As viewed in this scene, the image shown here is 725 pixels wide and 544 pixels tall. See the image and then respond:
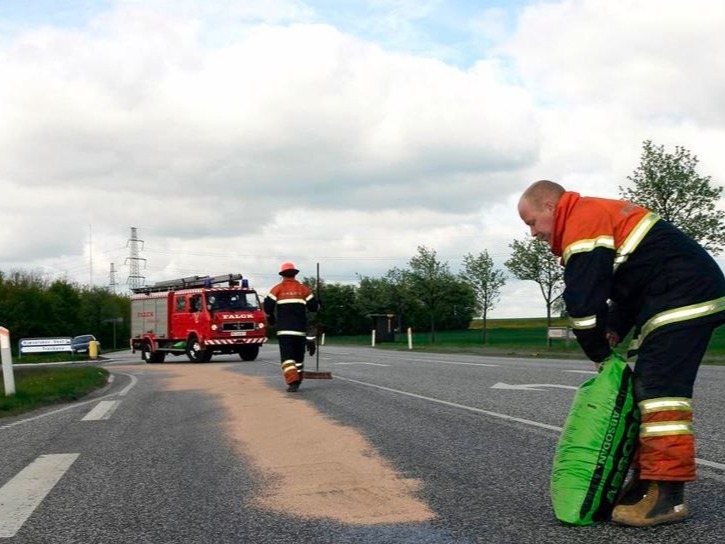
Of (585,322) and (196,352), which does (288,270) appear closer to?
(585,322)

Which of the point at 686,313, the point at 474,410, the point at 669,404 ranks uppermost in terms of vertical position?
the point at 686,313

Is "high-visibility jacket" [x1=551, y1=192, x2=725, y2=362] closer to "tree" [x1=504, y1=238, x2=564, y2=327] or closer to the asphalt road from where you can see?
the asphalt road

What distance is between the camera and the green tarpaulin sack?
4.09 m

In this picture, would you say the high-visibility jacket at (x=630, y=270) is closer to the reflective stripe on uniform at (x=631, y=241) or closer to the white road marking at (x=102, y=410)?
the reflective stripe on uniform at (x=631, y=241)

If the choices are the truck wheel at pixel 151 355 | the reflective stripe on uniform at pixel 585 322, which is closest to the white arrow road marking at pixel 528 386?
the reflective stripe on uniform at pixel 585 322

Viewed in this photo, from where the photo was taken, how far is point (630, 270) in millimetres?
4160

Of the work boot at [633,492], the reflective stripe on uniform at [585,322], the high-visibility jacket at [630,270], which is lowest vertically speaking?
the work boot at [633,492]

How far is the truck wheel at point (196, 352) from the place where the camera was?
89.0ft

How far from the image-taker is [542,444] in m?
6.56

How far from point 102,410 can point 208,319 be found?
16.6 m

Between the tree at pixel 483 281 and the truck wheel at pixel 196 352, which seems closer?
the truck wheel at pixel 196 352

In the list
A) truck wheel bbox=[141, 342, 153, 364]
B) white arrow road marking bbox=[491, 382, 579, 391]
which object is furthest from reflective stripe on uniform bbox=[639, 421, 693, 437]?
truck wheel bbox=[141, 342, 153, 364]

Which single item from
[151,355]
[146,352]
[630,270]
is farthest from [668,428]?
[146,352]

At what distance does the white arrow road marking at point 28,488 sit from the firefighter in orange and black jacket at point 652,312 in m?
3.05
